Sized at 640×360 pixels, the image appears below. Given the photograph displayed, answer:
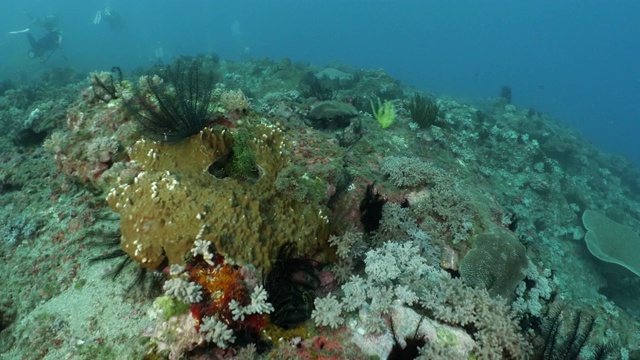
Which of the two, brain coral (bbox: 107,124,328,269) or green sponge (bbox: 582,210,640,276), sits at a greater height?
brain coral (bbox: 107,124,328,269)

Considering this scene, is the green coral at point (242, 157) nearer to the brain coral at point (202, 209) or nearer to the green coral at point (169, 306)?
the brain coral at point (202, 209)

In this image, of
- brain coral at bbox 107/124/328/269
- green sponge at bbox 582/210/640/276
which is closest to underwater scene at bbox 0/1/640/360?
brain coral at bbox 107/124/328/269

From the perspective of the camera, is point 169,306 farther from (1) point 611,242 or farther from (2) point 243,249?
(1) point 611,242

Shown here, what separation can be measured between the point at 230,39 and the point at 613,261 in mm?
100080

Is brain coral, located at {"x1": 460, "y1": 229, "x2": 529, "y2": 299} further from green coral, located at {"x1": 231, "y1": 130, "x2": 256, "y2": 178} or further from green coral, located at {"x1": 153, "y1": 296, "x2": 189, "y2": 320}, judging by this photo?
green coral, located at {"x1": 153, "y1": 296, "x2": 189, "y2": 320}

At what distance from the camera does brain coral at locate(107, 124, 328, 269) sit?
4.26 metres

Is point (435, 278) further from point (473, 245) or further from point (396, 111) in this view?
point (396, 111)

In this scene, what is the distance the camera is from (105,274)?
4.61 meters

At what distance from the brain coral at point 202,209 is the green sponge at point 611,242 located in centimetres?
1158

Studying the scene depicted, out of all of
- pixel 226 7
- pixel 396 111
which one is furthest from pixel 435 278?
pixel 226 7

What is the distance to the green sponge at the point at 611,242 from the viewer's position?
37.2 feet

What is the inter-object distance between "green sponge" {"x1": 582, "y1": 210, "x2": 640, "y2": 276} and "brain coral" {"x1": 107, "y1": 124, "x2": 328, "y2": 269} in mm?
11579

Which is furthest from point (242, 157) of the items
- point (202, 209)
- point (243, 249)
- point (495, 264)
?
point (495, 264)

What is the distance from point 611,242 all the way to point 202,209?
14.2 m
